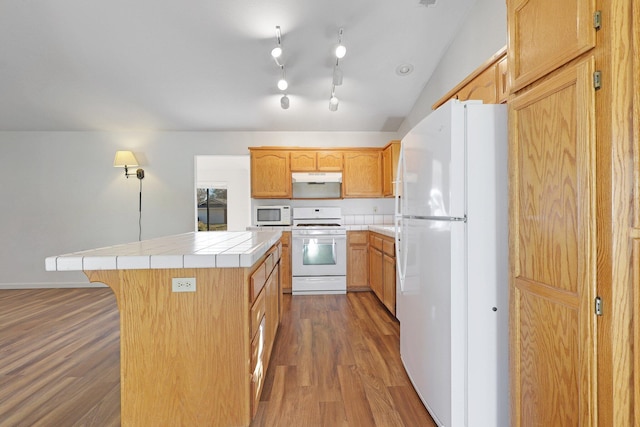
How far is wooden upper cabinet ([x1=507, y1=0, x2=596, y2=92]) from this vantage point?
889 mm

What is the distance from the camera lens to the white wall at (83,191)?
177 inches

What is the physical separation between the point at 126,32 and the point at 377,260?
355 centimetres

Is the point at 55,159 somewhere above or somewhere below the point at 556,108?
above

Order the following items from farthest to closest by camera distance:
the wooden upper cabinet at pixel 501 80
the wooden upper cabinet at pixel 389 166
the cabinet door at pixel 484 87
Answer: the wooden upper cabinet at pixel 389 166, the cabinet door at pixel 484 87, the wooden upper cabinet at pixel 501 80

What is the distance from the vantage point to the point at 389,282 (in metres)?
3.22

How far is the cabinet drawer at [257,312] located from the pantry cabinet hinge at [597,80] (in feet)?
5.14

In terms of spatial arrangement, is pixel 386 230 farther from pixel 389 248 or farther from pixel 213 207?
pixel 213 207

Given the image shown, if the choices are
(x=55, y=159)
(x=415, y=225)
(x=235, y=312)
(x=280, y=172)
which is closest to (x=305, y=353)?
(x=235, y=312)

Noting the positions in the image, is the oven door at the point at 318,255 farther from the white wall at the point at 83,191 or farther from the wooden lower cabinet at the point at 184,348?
the wooden lower cabinet at the point at 184,348

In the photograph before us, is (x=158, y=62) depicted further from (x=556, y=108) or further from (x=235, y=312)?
(x=556, y=108)

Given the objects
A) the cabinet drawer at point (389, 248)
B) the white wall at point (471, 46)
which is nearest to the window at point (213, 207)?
the cabinet drawer at point (389, 248)

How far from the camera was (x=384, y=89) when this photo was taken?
3.87 metres

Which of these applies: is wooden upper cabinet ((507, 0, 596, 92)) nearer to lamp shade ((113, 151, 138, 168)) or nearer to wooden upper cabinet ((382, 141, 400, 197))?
wooden upper cabinet ((382, 141, 400, 197))

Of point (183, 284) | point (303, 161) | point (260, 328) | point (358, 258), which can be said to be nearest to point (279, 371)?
point (260, 328)
